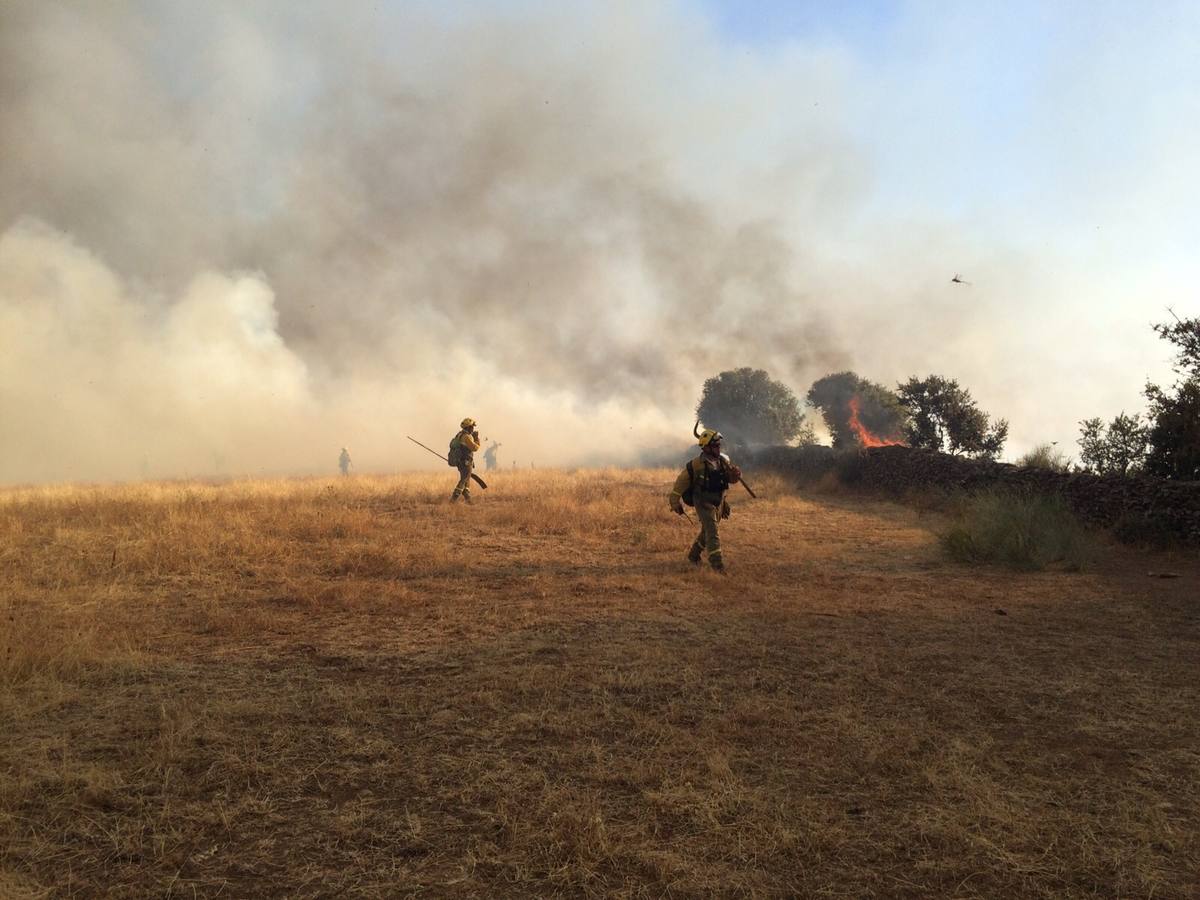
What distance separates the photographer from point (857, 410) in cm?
3675

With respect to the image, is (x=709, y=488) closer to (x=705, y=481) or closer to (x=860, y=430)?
(x=705, y=481)

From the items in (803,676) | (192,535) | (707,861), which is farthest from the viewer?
(192,535)

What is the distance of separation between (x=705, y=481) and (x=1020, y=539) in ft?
16.2

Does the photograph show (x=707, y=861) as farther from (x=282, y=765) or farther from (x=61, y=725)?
(x=61, y=725)

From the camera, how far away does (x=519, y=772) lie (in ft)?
12.1

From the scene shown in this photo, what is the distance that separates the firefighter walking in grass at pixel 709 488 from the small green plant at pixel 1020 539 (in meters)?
4.08

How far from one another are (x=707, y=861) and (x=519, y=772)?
1154 millimetres

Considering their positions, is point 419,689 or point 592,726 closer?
point 592,726

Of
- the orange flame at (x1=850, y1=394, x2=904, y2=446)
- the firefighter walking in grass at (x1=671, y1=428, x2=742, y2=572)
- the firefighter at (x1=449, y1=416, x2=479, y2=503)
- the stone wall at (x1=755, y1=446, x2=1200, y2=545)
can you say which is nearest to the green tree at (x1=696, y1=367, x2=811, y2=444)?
the orange flame at (x1=850, y1=394, x2=904, y2=446)

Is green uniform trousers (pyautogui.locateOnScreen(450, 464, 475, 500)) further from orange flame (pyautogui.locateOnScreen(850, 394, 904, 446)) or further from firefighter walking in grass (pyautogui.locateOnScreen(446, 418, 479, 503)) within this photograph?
orange flame (pyautogui.locateOnScreen(850, 394, 904, 446))

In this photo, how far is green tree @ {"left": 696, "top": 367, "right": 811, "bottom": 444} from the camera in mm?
49594

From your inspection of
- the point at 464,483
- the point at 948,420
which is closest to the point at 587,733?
the point at 464,483

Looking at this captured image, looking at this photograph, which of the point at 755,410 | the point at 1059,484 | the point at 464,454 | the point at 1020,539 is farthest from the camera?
the point at 755,410

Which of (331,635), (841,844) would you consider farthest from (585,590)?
(841,844)
